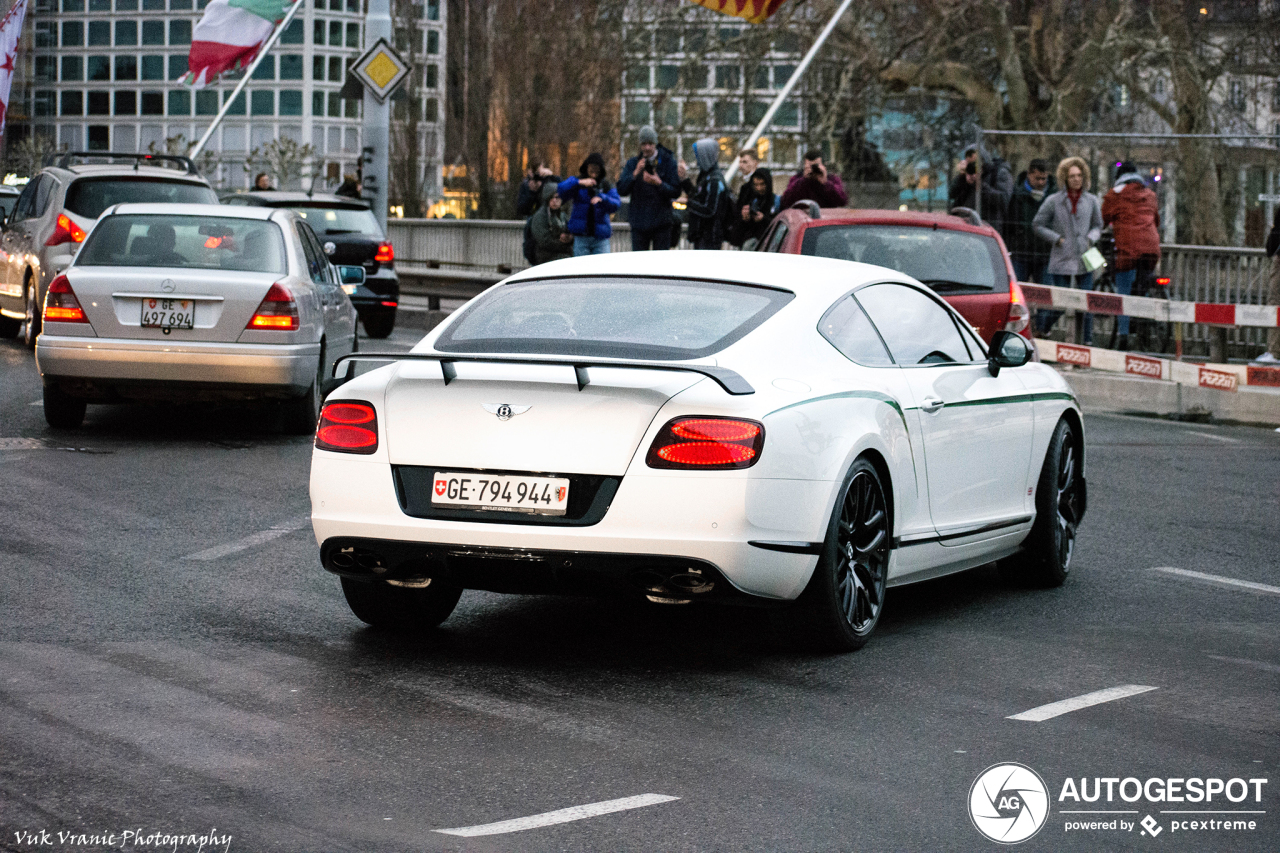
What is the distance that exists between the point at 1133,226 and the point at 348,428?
1303 cm

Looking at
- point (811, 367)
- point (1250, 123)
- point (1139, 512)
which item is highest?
point (1250, 123)

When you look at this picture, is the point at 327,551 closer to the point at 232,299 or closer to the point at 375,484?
the point at 375,484

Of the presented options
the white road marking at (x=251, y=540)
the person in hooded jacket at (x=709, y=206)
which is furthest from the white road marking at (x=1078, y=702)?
the person in hooded jacket at (x=709, y=206)

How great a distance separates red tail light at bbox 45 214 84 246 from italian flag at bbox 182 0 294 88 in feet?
37.4

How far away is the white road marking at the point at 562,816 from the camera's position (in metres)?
4.43

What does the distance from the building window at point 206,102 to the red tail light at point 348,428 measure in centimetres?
14735

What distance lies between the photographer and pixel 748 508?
589cm

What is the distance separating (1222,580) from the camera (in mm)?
8234

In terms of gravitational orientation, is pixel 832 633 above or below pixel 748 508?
below

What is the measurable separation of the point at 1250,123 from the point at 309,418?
2261 centimetres

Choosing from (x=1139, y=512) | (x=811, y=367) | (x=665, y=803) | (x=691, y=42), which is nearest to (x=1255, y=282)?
(x=1139, y=512)

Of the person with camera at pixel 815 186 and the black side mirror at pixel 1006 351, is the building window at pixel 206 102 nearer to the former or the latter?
the person with camera at pixel 815 186

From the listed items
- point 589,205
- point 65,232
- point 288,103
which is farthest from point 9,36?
point 288,103

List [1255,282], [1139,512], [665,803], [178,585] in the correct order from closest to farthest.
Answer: [665,803] → [178,585] → [1139,512] → [1255,282]
